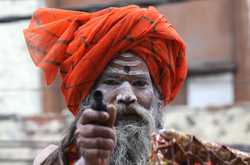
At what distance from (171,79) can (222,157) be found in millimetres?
360

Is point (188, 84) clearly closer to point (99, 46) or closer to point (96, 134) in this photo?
point (99, 46)

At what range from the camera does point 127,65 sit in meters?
4.01

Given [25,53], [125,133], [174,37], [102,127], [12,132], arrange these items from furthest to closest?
1. [25,53]
2. [12,132]
3. [174,37]
4. [125,133]
5. [102,127]

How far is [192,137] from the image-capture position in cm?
414

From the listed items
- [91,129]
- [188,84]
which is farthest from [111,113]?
[188,84]

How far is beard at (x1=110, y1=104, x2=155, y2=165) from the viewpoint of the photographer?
3.85m

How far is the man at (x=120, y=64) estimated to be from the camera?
390 centimetres

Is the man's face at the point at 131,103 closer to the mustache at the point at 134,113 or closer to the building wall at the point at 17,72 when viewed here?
the mustache at the point at 134,113

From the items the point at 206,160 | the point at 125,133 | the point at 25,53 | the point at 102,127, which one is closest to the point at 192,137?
the point at 206,160

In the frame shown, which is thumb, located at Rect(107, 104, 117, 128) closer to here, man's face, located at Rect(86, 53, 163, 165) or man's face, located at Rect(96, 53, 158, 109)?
man's face, located at Rect(86, 53, 163, 165)

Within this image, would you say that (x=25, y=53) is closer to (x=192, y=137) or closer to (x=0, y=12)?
(x=0, y=12)

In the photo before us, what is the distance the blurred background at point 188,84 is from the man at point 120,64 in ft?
18.8

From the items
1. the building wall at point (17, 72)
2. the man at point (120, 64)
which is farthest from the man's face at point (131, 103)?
the building wall at point (17, 72)

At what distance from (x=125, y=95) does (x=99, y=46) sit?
23cm
